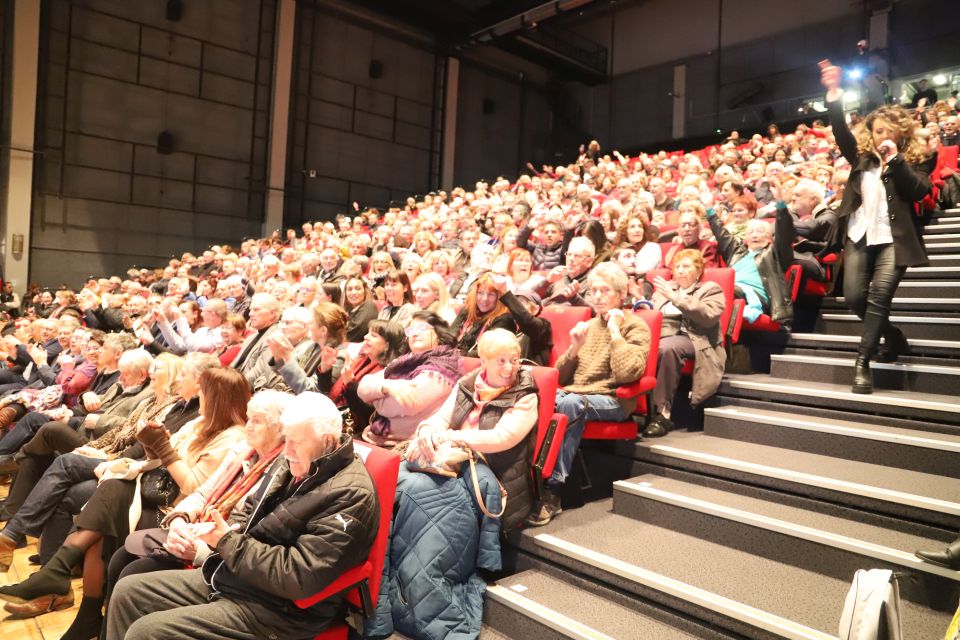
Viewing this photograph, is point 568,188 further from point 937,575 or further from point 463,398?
point 937,575

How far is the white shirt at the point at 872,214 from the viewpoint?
2510mm

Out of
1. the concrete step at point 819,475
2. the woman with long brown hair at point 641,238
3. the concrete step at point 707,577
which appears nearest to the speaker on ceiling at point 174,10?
the woman with long brown hair at point 641,238

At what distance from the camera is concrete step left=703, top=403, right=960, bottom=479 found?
201 centimetres

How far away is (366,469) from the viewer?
1729 mm

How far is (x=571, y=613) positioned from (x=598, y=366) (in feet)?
3.44

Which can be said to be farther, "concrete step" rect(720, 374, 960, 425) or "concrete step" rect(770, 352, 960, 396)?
"concrete step" rect(770, 352, 960, 396)

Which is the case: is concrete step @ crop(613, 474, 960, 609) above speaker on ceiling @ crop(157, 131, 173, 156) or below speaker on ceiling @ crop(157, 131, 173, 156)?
below

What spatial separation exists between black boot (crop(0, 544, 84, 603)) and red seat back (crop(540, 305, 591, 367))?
Result: 6.63 ft

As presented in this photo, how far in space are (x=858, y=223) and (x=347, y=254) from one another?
189 inches

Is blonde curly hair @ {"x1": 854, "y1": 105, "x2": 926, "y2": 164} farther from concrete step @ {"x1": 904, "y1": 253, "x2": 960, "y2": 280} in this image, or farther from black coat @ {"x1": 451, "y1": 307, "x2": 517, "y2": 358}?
black coat @ {"x1": 451, "y1": 307, "x2": 517, "y2": 358}

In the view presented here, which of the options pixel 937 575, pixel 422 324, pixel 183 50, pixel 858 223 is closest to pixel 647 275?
pixel 858 223

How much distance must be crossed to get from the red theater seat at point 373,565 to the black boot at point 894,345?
2.21 m

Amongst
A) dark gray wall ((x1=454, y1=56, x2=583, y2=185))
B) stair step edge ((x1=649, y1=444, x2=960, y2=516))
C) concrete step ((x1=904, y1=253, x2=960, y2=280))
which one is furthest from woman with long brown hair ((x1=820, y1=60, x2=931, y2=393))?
dark gray wall ((x1=454, y1=56, x2=583, y2=185))

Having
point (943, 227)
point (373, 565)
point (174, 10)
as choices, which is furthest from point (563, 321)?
point (174, 10)
